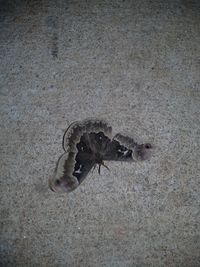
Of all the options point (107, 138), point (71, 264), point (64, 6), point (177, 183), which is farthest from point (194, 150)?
point (64, 6)

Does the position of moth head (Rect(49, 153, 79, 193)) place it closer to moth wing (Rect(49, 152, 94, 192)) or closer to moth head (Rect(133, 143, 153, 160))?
moth wing (Rect(49, 152, 94, 192))

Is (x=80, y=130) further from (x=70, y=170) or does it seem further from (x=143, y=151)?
(x=143, y=151)

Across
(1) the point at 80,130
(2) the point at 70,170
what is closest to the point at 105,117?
(1) the point at 80,130

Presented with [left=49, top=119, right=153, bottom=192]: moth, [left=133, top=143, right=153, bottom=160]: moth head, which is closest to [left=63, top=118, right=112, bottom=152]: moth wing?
[left=49, top=119, right=153, bottom=192]: moth

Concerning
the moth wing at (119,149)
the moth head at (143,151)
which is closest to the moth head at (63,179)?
the moth wing at (119,149)

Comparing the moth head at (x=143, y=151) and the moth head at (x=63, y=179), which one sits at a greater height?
the moth head at (x=143, y=151)

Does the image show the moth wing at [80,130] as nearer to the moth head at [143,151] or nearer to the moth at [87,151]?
the moth at [87,151]
